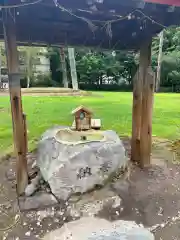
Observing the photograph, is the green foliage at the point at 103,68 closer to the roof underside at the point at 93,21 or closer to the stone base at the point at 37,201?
the roof underside at the point at 93,21

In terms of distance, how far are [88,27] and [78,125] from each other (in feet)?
4.81

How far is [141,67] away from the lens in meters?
3.73

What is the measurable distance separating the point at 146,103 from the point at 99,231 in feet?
6.52

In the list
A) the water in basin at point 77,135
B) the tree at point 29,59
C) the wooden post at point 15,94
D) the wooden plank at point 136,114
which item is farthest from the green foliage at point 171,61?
the wooden post at point 15,94

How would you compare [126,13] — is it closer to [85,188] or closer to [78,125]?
[78,125]

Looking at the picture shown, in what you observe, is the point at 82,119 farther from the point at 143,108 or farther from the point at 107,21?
the point at 107,21

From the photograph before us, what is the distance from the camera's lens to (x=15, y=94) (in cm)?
296

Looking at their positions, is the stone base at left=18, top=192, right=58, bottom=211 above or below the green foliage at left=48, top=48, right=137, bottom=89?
below

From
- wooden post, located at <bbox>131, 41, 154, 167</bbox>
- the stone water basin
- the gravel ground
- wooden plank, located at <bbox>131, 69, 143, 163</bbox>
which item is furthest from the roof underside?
the gravel ground

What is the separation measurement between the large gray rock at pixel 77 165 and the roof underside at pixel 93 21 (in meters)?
1.59

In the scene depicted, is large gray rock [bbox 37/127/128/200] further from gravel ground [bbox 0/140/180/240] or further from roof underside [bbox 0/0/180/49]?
roof underside [bbox 0/0/180/49]

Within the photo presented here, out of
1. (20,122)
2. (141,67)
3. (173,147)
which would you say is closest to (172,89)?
(173,147)

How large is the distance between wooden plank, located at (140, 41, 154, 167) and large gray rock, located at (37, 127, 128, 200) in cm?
59

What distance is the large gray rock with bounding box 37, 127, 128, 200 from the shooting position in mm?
3098
